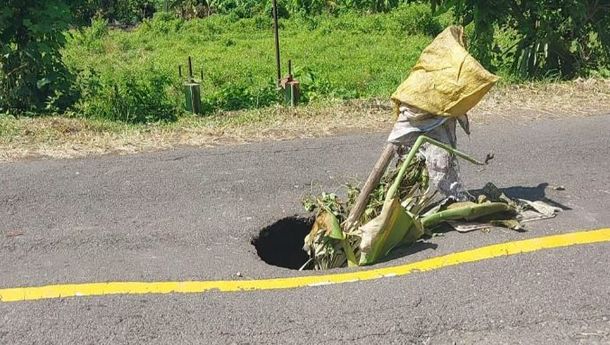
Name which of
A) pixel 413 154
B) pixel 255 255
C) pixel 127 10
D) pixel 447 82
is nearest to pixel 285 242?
pixel 255 255

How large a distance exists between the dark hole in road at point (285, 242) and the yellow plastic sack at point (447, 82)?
40.2 inches

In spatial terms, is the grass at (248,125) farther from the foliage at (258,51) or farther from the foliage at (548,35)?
the foliage at (258,51)

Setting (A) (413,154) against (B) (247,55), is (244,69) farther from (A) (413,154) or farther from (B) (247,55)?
(A) (413,154)

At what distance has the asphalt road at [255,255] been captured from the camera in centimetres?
311

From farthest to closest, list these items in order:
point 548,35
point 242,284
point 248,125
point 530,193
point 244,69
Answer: point 244,69, point 548,35, point 248,125, point 530,193, point 242,284

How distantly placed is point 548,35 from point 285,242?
603cm

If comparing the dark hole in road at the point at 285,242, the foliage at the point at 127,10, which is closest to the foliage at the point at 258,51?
the foliage at the point at 127,10

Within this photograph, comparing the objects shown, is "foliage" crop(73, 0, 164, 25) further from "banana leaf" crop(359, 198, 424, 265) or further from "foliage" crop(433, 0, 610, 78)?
"banana leaf" crop(359, 198, 424, 265)

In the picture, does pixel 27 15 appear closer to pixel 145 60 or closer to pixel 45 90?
pixel 45 90

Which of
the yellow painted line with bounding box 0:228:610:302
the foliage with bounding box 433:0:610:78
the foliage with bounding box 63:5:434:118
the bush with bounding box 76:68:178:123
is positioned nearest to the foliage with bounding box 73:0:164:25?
the foliage with bounding box 63:5:434:118

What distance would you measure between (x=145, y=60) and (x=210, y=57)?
1.52 metres

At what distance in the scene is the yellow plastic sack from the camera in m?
3.90

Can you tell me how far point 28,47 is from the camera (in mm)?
7211

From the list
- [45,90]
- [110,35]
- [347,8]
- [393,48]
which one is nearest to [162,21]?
[110,35]
